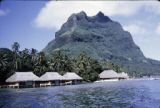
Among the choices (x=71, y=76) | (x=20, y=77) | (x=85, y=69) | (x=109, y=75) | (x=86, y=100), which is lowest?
(x=86, y=100)

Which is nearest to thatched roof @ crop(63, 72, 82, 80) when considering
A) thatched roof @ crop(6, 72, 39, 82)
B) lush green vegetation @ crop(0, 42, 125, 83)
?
lush green vegetation @ crop(0, 42, 125, 83)

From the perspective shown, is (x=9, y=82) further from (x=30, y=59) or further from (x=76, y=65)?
(x=76, y=65)

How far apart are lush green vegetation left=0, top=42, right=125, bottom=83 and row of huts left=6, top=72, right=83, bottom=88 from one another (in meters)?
3.16

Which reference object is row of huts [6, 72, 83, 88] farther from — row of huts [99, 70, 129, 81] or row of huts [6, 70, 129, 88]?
row of huts [99, 70, 129, 81]

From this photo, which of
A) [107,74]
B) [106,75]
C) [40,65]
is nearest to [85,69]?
[40,65]

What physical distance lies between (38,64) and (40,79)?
10613 mm

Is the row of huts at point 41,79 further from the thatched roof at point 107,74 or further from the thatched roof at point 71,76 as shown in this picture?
the thatched roof at point 107,74

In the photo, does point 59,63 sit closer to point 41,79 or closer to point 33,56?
point 33,56

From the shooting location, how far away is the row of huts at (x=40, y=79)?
242 ft

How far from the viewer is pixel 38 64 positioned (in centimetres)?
8938

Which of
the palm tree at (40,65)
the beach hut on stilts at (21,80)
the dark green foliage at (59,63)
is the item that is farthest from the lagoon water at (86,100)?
the dark green foliage at (59,63)

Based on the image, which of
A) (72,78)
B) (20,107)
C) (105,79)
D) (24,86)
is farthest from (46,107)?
(105,79)

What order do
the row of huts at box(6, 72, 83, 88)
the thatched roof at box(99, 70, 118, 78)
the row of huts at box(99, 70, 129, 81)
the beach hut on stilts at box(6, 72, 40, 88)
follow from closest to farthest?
1. the beach hut on stilts at box(6, 72, 40, 88)
2. the row of huts at box(6, 72, 83, 88)
3. the thatched roof at box(99, 70, 118, 78)
4. the row of huts at box(99, 70, 129, 81)

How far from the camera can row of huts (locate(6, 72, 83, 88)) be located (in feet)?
242
